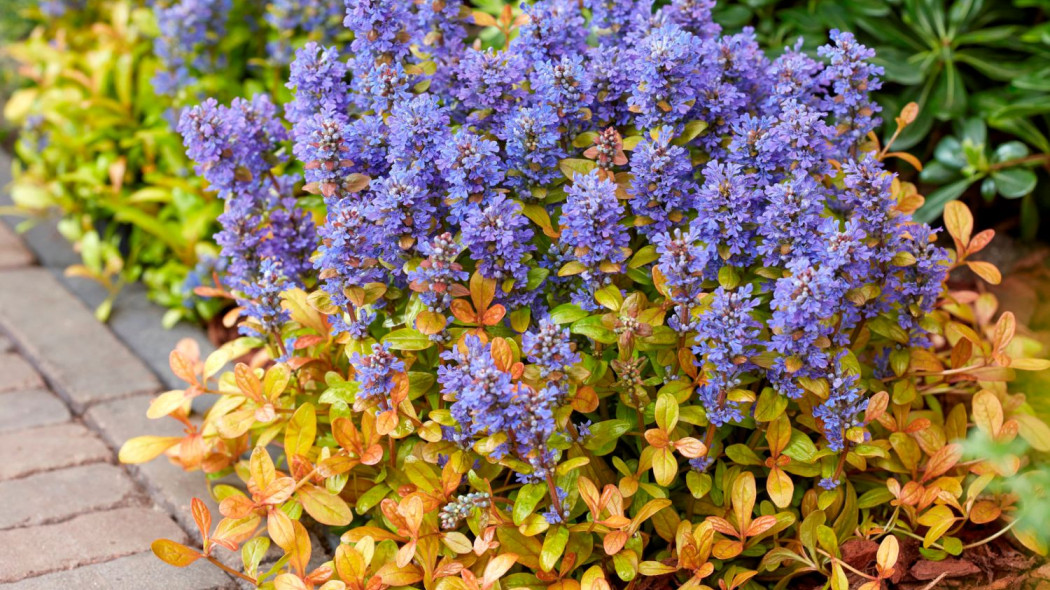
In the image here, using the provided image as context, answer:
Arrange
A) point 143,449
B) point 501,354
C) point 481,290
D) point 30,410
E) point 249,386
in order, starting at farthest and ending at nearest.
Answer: point 30,410, point 143,449, point 249,386, point 481,290, point 501,354

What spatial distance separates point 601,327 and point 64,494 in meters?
1.45

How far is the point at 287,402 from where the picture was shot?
6.86 ft

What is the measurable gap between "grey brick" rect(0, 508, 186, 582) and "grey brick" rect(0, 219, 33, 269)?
179cm

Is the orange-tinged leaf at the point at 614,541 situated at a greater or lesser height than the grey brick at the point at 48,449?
greater

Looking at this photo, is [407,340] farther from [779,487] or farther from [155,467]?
[155,467]

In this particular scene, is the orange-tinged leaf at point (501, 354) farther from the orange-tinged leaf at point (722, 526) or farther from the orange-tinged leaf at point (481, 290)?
the orange-tinged leaf at point (722, 526)

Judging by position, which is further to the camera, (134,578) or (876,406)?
(134,578)

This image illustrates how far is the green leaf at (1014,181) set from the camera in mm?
2678

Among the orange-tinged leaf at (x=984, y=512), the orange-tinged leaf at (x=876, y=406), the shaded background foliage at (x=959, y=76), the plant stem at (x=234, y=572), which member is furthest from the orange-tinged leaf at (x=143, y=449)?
the shaded background foliage at (x=959, y=76)

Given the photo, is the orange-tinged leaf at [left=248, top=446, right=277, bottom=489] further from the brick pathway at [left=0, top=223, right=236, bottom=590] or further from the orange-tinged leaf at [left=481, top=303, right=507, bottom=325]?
the orange-tinged leaf at [left=481, top=303, right=507, bottom=325]

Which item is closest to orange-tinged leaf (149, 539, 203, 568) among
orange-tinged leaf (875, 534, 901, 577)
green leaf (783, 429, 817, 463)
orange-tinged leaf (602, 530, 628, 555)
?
orange-tinged leaf (602, 530, 628, 555)

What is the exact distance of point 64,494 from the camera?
223 cm

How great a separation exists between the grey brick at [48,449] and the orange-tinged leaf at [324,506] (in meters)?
0.90

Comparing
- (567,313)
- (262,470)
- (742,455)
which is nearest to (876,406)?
(742,455)
